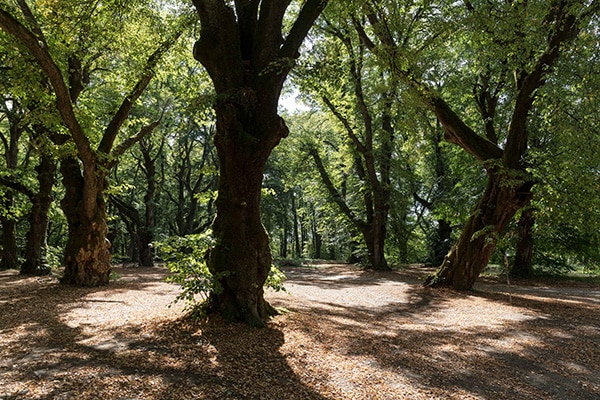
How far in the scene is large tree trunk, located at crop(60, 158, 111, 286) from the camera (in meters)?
9.62

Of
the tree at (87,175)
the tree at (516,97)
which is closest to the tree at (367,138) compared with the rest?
the tree at (516,97)

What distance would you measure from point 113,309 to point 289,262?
58.2 feet

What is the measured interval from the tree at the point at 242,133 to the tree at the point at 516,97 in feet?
8.35

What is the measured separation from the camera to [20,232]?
25.9m

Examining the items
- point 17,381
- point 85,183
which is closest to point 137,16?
point 85,183

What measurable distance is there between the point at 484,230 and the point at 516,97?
3.64 m

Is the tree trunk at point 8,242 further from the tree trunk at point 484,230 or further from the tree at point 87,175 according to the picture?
the tree trunk at point 484,230

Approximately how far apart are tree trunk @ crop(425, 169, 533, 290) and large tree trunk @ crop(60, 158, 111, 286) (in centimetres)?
912

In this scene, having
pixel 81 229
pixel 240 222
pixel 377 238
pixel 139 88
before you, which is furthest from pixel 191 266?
pixel 377 238

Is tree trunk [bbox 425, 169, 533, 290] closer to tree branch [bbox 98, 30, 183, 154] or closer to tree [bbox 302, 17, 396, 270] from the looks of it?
tree [bbox 302, 17, 396, 270]

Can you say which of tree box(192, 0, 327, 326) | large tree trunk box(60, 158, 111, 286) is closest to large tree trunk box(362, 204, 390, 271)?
large tree trunk box(60, 158, 111, 286)

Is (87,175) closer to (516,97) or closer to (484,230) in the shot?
(484,230)

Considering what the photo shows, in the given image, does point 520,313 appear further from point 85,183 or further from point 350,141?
point 350,141

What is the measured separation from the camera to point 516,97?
9.98 metres
